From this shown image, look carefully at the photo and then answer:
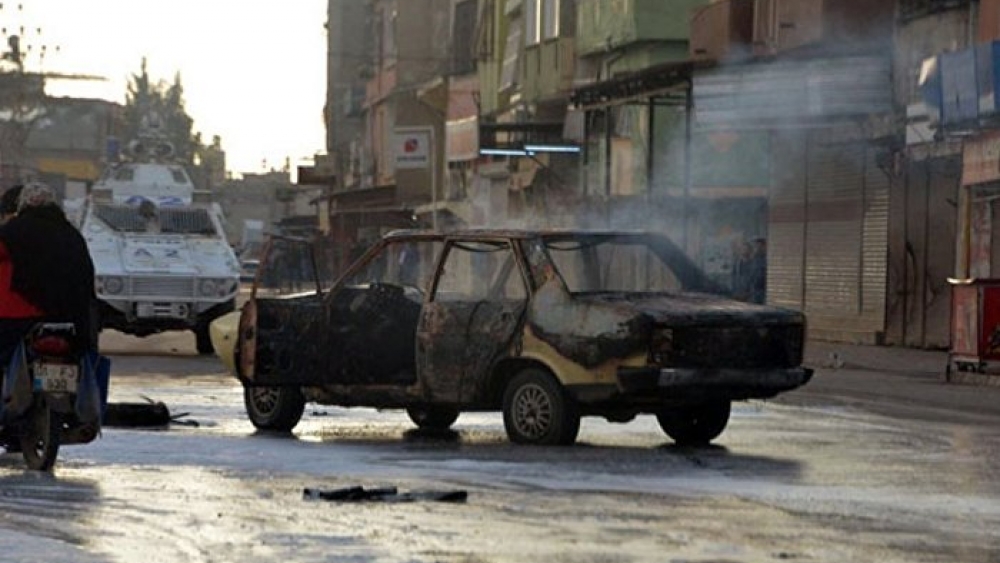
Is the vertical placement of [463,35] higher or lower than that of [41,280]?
higher

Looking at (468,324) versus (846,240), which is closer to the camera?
(468,324)

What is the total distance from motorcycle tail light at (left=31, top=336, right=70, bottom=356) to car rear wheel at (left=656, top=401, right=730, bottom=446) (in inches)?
174

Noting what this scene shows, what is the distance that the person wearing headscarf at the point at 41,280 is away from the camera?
14844mm

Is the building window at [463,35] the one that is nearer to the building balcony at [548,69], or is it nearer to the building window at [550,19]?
the building balcony at [548,69]

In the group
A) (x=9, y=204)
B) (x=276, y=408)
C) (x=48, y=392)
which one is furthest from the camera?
(x=276, y=408)

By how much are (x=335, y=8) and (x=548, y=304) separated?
102421mm

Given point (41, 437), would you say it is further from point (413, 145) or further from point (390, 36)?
point (390, 36)

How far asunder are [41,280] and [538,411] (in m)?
3.65

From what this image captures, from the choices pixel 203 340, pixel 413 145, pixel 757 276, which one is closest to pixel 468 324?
pixel 203 340

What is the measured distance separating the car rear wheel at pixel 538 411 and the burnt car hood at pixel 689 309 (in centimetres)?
59

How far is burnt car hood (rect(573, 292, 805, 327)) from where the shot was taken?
1662 cm

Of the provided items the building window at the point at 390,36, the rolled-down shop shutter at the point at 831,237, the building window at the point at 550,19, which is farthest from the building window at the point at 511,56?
the building window at the point at 390,36

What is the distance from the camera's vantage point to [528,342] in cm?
1723

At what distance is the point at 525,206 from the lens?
60.7 meters
